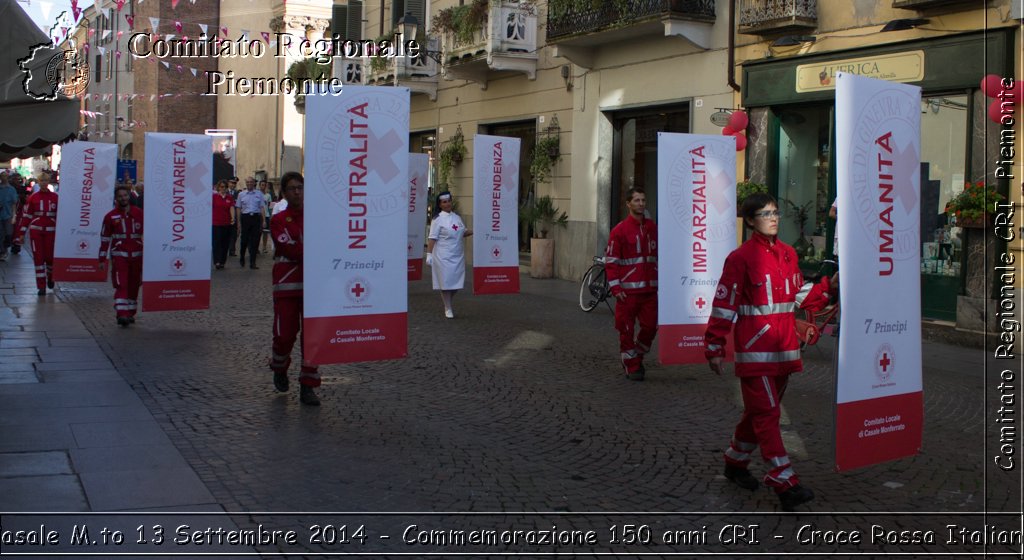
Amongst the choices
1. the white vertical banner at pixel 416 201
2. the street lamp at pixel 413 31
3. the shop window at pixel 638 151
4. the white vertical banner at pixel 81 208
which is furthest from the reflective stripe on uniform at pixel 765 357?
the street lamp at pixel 413 31

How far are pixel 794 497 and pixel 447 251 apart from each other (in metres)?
9.62

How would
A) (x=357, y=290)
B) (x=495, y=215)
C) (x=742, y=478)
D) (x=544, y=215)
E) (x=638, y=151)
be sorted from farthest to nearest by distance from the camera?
(x=544, y=215) → (x=638, y=151) → (x=495, y=215) → (x=357, y=290) → (x=742, y=478)

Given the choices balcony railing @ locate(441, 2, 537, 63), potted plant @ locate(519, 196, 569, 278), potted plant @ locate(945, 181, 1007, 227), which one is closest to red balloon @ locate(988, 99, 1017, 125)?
potted plant @ locate(945, 181, 1007, 227)

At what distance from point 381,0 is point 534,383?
22392mm

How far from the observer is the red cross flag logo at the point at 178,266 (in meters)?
12.9

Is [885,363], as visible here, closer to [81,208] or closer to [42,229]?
[81,208]

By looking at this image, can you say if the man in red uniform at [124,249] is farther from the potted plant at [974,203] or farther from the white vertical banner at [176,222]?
the potted plant at [974,203]

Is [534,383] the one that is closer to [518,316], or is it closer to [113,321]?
[518,316]

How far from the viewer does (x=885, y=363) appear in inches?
227

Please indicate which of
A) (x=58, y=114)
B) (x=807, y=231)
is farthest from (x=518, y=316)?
(x=58, y=114)

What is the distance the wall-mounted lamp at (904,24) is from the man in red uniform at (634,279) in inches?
246

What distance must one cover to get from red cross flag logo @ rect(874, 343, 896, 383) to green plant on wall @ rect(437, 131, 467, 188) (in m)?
20.3

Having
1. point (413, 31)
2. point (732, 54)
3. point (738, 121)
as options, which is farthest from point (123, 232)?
point (413, 31)

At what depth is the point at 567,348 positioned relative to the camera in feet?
39.1
